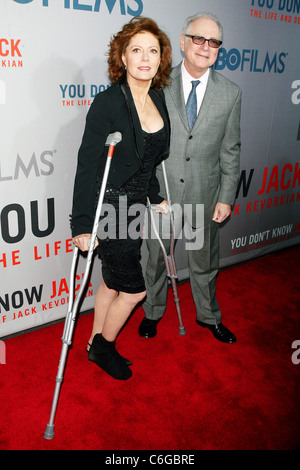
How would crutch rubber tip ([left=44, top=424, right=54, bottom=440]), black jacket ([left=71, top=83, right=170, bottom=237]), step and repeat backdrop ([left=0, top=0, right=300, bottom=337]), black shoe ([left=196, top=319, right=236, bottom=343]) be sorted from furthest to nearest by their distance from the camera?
1. black shoe ([left=196, top=319, right=236, bottom=343])
2. step and repeat backdrop ([left=0, top=0, right=300, bottom=337])
3. crutch rubber tip ([left=44, top=424, right=54, bottom=440])
4. black jacket ([left=71, top=83, right=170, bottom=237])

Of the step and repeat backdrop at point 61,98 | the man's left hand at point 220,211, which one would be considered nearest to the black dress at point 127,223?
the man's left hand at point 220,211

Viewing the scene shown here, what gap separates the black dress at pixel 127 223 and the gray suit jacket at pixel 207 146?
0.38m

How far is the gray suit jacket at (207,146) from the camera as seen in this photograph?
295cm

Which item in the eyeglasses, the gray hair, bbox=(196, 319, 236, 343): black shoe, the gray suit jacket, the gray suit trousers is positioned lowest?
bbox=(196, 319, 236, 343): black shoe

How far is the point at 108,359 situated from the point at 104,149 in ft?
4.50

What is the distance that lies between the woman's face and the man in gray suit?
1.51ft

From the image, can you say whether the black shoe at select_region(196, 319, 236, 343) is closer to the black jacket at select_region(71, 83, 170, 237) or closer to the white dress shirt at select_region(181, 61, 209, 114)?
the black jacket at select_region(71, 83, 170, 237)

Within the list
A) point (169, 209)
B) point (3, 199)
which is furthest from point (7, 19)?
point (169, 209)

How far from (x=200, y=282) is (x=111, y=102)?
1.61 metres

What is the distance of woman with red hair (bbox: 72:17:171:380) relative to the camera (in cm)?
240

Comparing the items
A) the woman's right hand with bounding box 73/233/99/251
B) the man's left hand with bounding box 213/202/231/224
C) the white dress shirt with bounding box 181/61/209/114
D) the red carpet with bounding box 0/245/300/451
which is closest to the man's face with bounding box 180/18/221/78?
the white dress shirt with bounding box 181/61/209/114

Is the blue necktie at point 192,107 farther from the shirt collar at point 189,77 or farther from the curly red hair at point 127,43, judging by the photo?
the curly red hair at point 127,43

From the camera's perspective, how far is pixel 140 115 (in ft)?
8.30

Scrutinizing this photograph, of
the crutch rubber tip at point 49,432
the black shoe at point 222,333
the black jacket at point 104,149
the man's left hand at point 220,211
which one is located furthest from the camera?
the black shoe at point 222,333
